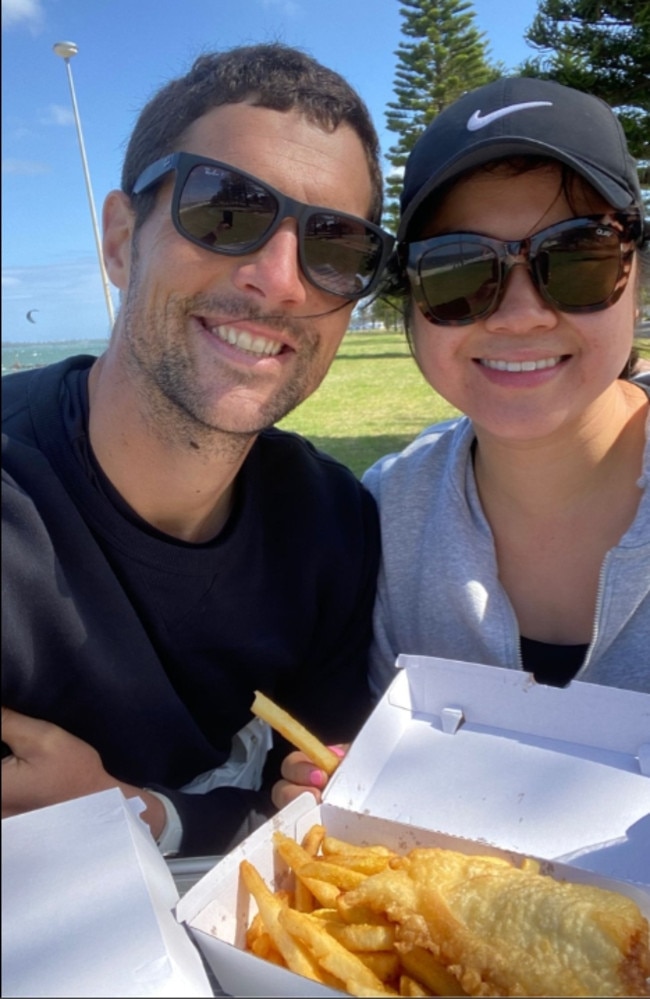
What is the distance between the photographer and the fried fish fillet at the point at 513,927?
2.93ft

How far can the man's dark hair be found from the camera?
1.75 metres

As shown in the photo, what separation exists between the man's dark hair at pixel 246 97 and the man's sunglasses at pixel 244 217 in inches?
5.2

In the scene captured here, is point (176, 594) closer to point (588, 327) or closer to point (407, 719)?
point (407, 719)

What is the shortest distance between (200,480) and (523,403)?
0.75 meters

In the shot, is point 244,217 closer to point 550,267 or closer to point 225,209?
point 225,209

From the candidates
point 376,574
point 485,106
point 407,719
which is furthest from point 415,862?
point 485,106

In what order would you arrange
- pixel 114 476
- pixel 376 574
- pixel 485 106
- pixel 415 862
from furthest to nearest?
pixel 376 574, pixel 114 476, pixel 485 106, pixel 415 862

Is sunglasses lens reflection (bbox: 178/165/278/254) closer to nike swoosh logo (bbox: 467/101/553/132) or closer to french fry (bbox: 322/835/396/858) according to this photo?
nike swoosh logo (bbox: 467/101/553/132)

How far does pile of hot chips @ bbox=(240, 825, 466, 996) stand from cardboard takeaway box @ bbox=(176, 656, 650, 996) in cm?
5

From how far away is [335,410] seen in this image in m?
13.4

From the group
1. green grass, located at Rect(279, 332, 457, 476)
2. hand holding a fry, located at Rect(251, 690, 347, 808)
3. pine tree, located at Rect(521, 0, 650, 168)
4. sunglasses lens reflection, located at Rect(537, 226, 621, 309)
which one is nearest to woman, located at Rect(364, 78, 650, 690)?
sunglasses lens reflection, located at Rect(537, 226, 621, 309)

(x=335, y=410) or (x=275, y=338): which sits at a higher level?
(x=275, y=338)

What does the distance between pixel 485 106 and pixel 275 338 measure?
65cm

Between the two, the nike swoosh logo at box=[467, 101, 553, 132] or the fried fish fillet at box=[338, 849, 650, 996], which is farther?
the nike swoosh logo at box=[467, 101, 553, 132]
